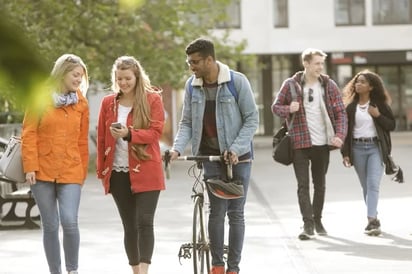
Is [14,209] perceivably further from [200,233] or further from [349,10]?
[349,10]

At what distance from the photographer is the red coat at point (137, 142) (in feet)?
24.8

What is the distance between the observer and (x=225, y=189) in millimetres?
7578

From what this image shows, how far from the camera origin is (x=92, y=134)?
29656mm

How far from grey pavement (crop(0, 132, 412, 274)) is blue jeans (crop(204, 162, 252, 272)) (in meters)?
1.23

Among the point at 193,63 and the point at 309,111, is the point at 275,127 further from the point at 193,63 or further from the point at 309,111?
the point at 193,63

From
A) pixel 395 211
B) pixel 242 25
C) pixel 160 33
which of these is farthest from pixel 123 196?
pixel 242 25

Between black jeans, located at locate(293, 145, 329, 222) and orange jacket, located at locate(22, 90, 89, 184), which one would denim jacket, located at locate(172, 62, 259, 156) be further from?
black jeans, located at locate(293, 145, 329, 222)

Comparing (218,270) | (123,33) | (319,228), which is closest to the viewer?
(218,270)

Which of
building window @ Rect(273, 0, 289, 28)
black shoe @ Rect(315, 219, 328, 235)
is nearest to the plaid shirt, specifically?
black shoe @ Rect(315, 219, 328, 235)

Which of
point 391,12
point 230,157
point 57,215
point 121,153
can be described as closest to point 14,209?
point 57,215

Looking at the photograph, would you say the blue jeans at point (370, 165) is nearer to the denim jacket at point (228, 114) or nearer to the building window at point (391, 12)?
the denim jacket at point (228, 114)

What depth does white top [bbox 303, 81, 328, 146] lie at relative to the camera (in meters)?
10.9

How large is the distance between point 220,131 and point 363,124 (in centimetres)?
409

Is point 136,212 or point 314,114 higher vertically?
point 314,114
